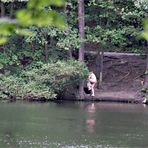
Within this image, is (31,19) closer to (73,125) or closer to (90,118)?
(73,125)

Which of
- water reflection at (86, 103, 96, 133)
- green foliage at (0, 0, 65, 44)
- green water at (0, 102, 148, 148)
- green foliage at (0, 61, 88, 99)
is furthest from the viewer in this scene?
green foliage at (0, 61, 88, 99)

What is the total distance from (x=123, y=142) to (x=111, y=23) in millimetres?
11917

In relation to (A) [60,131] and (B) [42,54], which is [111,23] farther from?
(A) [60,131]

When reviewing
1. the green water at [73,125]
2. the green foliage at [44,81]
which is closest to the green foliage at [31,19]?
the green water at [73,125]

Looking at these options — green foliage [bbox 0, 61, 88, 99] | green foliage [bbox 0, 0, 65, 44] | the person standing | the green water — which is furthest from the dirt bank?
green foliage [bbox 0, 0, 65, 44]

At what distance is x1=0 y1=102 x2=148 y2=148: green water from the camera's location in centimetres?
1185

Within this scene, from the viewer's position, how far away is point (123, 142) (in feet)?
39.7

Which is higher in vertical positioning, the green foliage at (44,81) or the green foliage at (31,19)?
the green foliage at (31,19)

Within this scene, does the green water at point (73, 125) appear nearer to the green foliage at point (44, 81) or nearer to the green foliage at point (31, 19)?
the green foliage at point (44, 81)

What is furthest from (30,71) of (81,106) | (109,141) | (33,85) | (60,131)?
(109,141)

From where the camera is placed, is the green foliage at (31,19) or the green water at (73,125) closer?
the green foliage at (31,19)

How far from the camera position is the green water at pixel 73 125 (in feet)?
38.9

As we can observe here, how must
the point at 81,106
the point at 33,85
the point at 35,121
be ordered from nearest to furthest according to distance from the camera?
1. the point at 35,121
2. the point at 81,106
3. the point at 33,85

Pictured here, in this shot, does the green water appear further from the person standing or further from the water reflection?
the person standing
